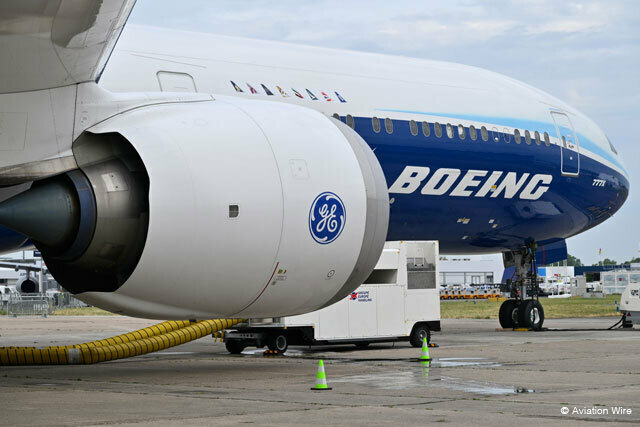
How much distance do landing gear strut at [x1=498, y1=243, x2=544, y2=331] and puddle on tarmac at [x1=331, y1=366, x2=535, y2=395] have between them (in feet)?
35.8

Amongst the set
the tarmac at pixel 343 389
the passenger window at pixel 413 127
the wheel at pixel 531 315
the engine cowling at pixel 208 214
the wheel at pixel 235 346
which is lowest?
the tarmac at pixel 343 389

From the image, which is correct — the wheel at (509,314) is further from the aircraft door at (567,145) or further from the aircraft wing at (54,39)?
the aircraft wing at (54,39)

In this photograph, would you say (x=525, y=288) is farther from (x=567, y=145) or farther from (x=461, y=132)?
(x=461, y=132)

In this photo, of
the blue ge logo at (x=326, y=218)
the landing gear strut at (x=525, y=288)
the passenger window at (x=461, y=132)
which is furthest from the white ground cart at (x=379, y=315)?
the blue ge logo at (x=326, y=218)

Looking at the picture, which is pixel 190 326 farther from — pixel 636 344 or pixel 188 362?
pixel 636 344

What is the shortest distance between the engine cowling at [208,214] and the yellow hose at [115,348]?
414 cm

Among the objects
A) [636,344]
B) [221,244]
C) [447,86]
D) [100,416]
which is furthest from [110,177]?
[636,344]

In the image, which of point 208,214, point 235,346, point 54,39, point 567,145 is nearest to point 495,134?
point 567,145

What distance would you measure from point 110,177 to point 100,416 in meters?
2.46

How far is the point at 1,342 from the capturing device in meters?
20.5

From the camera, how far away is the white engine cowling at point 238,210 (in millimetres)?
9281

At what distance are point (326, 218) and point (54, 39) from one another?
3.40m

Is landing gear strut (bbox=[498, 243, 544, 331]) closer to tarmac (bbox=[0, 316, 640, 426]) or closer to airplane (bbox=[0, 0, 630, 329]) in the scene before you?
tarmac (bbox=[0, 316, 640, 426])

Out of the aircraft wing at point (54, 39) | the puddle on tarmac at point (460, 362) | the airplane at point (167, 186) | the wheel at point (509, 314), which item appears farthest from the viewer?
the wheel at point (509, 314)
